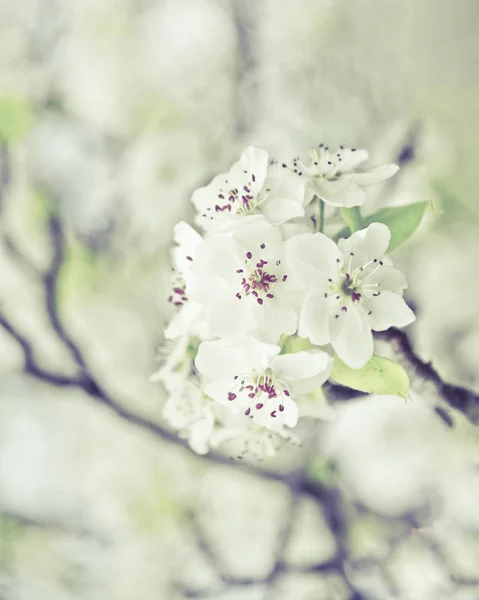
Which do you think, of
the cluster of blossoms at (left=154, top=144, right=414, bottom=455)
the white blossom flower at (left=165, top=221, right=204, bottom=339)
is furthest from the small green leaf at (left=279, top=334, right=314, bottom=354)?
the white blossom flower at (left=165, top=221, right=204, bottom=339)

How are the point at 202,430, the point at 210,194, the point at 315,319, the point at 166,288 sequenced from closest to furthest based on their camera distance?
the point at 315,319
the point at 210,194
the point at 202,430
the point at 166,288

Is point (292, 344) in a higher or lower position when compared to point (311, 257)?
lower

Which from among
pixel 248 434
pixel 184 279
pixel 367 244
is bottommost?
pixel 248 434

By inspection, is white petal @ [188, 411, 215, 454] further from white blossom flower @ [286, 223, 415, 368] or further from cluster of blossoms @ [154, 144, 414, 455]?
white blossom flower @ [286, 223, 415, 368]

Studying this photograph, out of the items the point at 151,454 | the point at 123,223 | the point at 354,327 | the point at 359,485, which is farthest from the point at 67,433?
the point at 354,327

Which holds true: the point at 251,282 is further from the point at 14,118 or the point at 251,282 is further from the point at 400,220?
the point at 14,118

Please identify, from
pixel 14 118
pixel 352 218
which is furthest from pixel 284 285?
pixel 14 118
